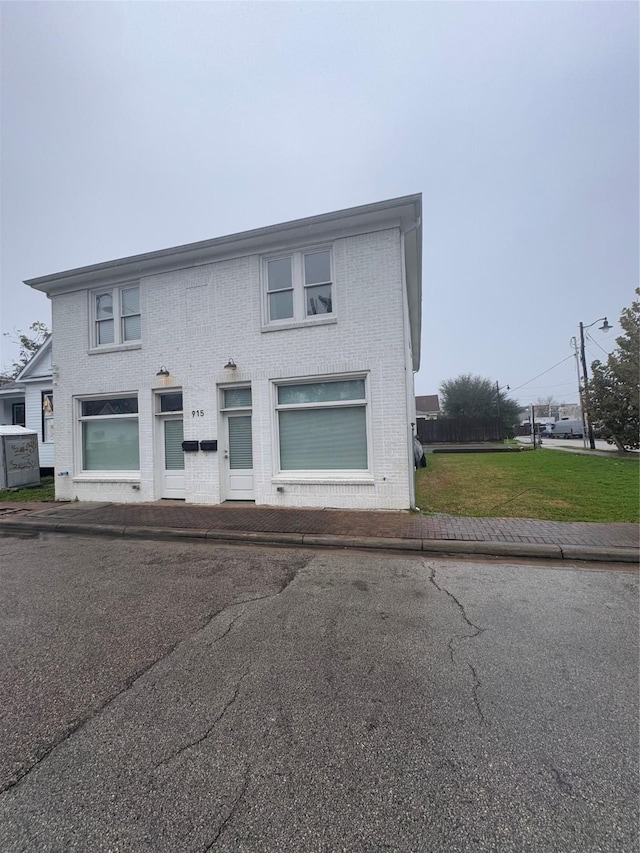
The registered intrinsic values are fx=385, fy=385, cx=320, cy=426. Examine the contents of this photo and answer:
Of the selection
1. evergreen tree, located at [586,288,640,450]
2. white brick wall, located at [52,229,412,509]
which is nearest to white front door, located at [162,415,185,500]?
white brick wall, located at [52,229,412,509]

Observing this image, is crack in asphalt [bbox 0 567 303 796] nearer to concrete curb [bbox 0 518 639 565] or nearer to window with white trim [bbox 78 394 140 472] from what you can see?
concrete curb [bbox 0 518 639 565]

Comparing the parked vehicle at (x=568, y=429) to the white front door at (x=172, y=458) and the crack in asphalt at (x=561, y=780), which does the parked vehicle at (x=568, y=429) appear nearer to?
the white front door at (x=172, y=458)

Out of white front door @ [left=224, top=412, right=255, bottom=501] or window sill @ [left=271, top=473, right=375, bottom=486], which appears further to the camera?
white front door @ [left=224, top=412, right=255, bottom=501]

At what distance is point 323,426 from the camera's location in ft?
27.3

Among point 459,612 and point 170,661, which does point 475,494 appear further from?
point 170,661

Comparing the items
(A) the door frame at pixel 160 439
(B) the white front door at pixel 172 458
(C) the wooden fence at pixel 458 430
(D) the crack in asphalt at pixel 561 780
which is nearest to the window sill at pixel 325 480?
(B) the white front door at pixel 172 458

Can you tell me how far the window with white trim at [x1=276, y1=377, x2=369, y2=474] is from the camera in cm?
809

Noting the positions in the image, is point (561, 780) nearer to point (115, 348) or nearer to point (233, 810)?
point (233, 810)

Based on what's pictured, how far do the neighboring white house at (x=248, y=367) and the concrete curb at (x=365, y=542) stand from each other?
194 centimetres

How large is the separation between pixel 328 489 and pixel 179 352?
481 cm

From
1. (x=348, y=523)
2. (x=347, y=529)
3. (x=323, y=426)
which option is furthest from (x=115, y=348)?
(x=347, y=529)

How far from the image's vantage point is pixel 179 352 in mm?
9180

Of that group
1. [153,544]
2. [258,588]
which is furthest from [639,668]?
[153,544]

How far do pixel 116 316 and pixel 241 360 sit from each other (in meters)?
3.87
